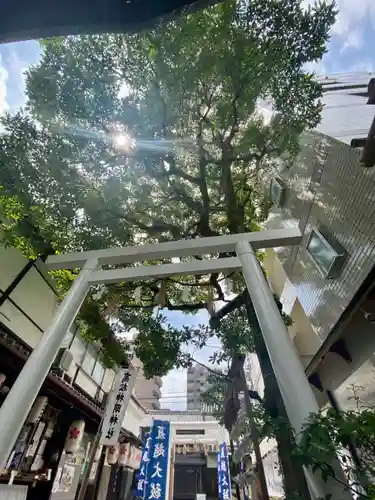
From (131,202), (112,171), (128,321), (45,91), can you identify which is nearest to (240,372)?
(128,321)

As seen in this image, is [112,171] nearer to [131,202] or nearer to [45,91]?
[131,202]

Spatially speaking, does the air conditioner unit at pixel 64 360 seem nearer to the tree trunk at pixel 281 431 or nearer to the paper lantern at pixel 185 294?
the paper lantern at pixel 185 294

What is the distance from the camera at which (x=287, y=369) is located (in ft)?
7.91

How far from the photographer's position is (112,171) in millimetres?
6266

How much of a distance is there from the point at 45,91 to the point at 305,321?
8.06 m

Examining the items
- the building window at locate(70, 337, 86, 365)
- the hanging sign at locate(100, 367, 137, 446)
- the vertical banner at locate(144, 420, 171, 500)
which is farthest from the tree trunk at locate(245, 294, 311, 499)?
the vertical banner at locate(144, 420, 171, 500)

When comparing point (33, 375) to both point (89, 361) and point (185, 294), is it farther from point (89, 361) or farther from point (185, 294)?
point (89, 361)

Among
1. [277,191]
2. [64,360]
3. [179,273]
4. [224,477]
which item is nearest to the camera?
[179,273]

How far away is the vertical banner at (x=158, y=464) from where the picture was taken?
9625 millimetres

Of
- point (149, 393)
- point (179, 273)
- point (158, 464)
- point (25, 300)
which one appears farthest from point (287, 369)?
point (149, 393)

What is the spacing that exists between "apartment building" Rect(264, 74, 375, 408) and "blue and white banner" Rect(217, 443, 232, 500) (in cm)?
1003

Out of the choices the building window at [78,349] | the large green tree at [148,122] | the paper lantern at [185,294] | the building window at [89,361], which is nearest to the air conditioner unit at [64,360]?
the building window at [78,349]

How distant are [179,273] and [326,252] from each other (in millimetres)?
2943

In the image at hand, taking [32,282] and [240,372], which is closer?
[240,372]
